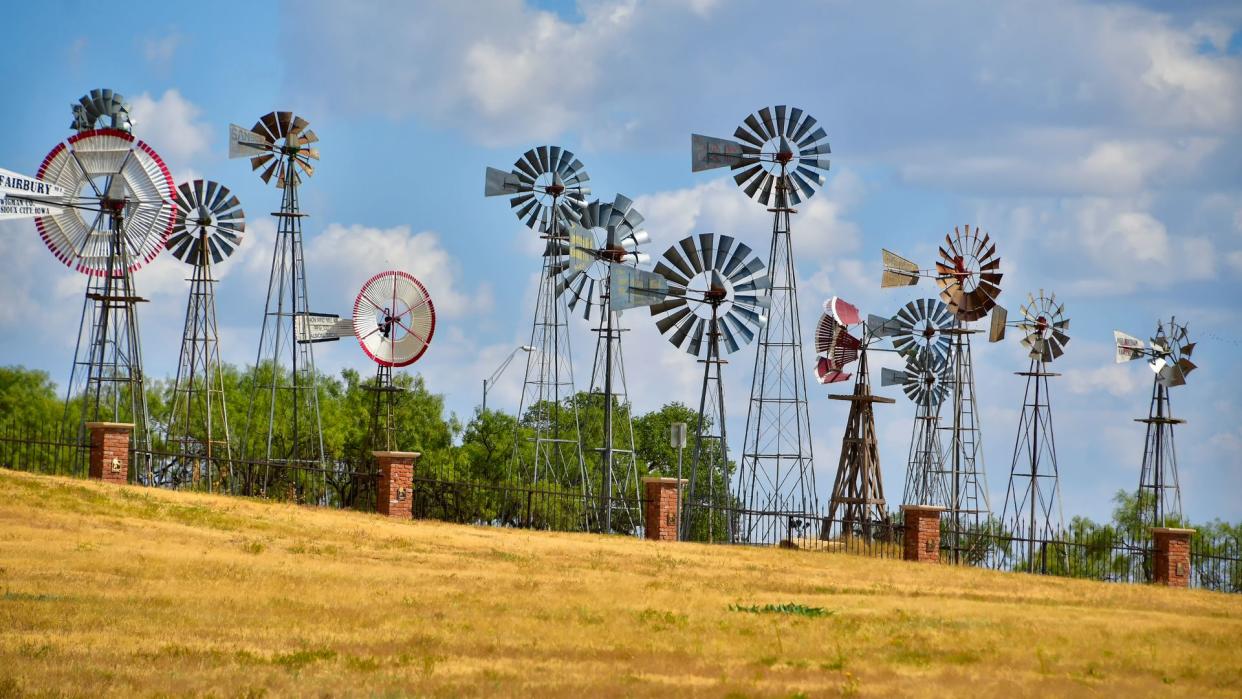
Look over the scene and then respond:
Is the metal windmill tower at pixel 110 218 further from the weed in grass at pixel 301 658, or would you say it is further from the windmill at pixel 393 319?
the weed in grass at pixel 301 658

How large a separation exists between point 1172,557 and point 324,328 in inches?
1103

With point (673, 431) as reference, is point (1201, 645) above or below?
below

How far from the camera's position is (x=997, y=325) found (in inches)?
1921

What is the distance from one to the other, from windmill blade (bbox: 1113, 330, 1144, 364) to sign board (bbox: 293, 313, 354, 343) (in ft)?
90.4

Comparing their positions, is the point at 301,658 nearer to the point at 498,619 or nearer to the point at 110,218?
the point at 498,619

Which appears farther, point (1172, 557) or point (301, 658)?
point (1172, 557)

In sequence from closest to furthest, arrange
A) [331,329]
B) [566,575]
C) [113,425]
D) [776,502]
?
[566,575] < [113,425] < [776,502] < [331,329]

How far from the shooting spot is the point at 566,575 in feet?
86.6

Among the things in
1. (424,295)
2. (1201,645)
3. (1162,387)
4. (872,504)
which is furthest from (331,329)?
(1201,645)

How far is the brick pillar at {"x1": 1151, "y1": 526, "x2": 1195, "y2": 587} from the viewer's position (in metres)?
36.8

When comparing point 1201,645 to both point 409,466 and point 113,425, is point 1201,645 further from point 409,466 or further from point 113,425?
point 113,425

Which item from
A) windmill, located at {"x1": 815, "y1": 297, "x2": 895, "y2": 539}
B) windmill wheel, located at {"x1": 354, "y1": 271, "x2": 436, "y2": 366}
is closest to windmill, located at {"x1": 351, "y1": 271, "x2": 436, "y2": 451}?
windmill wheel, located at {"x1": 354, "y1": 271, "x2": 436, "y2": 366}

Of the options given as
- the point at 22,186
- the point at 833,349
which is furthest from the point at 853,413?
the point at 22,186

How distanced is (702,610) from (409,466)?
52.7 ft
